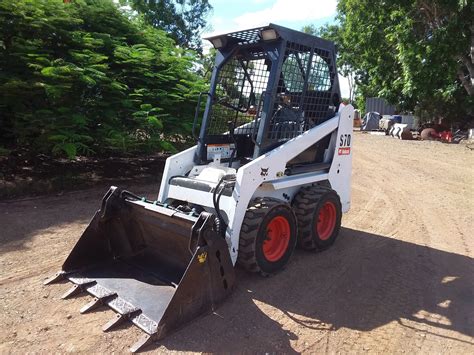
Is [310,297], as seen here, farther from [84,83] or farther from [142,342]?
[84,83]

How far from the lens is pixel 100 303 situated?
135 inches

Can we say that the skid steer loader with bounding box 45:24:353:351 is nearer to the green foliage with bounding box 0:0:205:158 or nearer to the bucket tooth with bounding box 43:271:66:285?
the bucket tooth with bounding box 43:271:66:285

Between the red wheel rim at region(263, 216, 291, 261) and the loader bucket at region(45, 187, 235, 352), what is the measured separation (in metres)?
0.77

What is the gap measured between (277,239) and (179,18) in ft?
88.1

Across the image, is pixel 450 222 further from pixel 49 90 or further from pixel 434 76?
pixel 434 76

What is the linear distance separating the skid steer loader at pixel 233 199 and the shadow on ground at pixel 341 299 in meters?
0.18

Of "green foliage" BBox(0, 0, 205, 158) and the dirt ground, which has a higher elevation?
"green foliage" BBox(0, 0, 205, 158)

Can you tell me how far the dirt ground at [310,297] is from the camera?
3.08m

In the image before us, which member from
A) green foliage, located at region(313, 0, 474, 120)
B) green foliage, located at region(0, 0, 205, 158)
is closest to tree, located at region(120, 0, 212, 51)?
green foliage, located at region(313, 0, 474, 120)

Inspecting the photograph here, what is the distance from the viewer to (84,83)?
679 cm

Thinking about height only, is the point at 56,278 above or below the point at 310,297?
below

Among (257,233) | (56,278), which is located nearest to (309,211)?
(257,233)

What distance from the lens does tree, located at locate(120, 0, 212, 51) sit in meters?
26.5

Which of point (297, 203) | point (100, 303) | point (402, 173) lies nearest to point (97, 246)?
point (100, 303)
